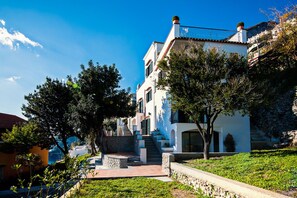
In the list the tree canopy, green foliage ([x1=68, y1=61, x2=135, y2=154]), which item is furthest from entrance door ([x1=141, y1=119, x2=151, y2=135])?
the tree canopy

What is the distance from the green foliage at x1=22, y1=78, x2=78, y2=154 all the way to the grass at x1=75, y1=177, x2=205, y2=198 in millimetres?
14593

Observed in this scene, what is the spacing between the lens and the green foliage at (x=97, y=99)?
19.3 metres

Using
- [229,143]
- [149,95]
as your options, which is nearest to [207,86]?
[229,143]

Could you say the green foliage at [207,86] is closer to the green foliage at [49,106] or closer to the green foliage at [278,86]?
the green foliage at [278,86]

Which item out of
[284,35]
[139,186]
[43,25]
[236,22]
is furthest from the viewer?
[236,22]

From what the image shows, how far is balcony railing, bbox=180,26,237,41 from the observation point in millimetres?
19117

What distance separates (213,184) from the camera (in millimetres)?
8008

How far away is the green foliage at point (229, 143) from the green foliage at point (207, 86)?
5080 millimetres

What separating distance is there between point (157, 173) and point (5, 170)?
43.9 feet

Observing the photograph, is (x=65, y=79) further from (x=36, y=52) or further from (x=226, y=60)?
(x=226, y=60)

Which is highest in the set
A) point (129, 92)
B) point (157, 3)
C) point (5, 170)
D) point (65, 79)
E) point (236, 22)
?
point (236, 22)

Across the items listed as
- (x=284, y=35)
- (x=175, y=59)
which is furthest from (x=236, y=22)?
(x=175, y=59)

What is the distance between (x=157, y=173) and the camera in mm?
12945

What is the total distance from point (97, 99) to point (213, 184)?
14.1 meters
